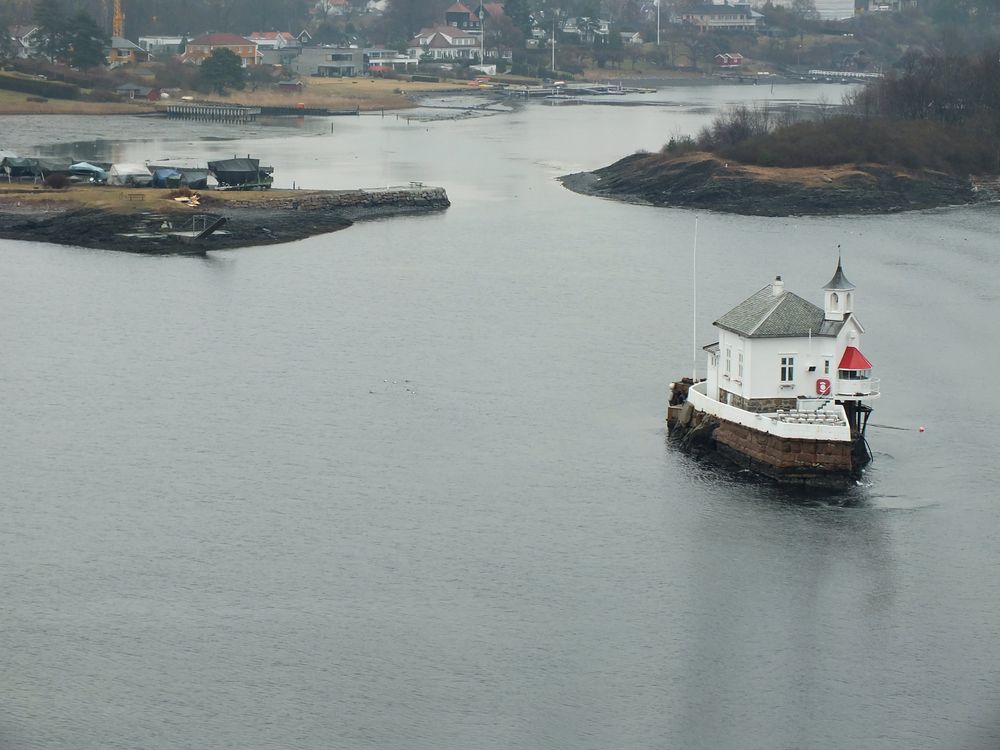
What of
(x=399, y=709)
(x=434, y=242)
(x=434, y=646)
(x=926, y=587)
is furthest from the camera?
(x=434, y=242)

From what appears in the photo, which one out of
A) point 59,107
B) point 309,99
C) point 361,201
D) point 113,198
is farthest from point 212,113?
point 113,198

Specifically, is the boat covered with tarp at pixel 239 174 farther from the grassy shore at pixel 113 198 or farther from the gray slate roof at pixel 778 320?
the gray slate roof at pixel 778 320

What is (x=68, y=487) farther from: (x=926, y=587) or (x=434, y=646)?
(x=926, y=587)

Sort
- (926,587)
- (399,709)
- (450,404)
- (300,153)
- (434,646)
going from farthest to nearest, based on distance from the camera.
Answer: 1. (300,153)
2. (450,404)
3. (926,587)
4. (434,646)
5. (399,709)

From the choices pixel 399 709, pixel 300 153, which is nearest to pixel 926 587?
pixel 399 709

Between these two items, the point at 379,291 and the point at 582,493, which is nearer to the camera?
the point at 582,493

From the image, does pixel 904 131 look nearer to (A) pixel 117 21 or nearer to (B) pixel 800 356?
(B) pixel 800 356
